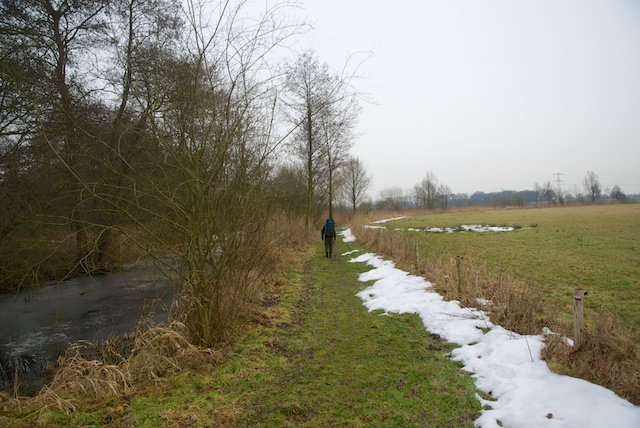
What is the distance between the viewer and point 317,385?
433 centimetres

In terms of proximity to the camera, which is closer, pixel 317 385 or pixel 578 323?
pixel 578 323

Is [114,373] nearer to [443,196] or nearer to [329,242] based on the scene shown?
[329,242]

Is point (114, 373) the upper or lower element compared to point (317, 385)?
upper

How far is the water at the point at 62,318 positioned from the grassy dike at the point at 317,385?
167 centimetres

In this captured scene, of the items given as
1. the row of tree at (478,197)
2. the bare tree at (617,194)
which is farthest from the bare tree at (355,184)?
the bare tree at (617,194)

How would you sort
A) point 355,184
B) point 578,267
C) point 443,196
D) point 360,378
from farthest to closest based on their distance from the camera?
1. point 443,196
2. point 355,184
3. point 578,267
4. point 360,378

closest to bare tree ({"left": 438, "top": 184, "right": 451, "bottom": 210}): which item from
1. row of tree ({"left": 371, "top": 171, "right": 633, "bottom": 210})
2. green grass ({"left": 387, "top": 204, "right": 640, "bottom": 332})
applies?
row of tree ({"left": 371, "top": 171, "right": 633, "bottom": 210})

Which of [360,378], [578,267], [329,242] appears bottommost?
[578,267]

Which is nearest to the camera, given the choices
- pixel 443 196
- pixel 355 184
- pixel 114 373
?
pixel 114 373

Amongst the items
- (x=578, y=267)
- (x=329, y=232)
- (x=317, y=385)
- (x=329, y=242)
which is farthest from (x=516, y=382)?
(x=329, y=242)

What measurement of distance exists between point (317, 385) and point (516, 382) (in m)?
2.15

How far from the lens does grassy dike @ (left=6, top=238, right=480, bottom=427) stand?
3.58m

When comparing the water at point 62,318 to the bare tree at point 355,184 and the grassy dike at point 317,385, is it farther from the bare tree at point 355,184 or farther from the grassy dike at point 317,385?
the bare tree at point 355,184

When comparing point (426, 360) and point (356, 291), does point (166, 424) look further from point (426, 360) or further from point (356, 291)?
point (356, 291)
